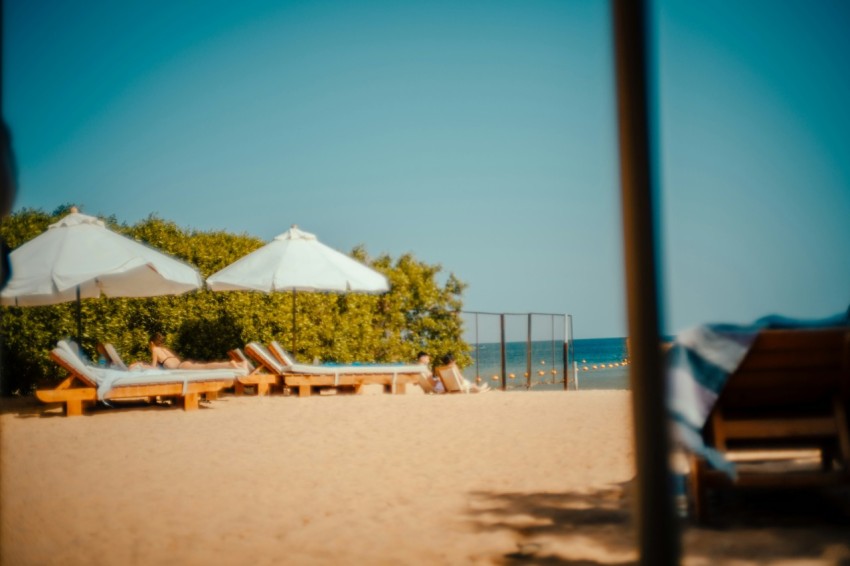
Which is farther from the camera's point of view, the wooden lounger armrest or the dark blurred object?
the wooden lounger armrest

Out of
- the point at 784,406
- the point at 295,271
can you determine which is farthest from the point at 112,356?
the point at 784,406

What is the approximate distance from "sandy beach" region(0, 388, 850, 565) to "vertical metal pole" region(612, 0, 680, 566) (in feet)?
8.75

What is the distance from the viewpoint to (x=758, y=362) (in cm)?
395

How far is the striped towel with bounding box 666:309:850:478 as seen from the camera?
3.73 m

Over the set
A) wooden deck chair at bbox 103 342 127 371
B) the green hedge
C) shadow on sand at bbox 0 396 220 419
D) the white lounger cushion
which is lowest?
shadow on sand at bbox 0 396 220 419

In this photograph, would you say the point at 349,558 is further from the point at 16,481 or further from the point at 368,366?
the point at 368,366

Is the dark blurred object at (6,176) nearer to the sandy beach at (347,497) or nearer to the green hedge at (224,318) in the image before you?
the sandy beach at (347,497)

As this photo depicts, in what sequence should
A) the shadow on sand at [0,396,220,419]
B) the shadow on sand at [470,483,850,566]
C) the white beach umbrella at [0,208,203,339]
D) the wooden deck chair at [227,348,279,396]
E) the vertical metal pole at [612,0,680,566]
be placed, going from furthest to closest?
1. the wooden deck chair at [227,348,279,396]
2. the shadow on sand at [0,396,220,419]
3. the white beach umbrella at [0,208,203,339]
4. the shadow on sand at [470,483,850,566]
5. the vertical metal pole at [612,0,680,566]

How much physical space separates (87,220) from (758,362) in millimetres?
9711

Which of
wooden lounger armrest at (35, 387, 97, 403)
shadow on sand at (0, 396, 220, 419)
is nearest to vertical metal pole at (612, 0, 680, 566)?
wooden lounger armrest at (35, 387, 97, 403)

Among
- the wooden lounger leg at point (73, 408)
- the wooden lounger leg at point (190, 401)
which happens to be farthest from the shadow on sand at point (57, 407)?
the wooden lounger leg at point (190, 401)

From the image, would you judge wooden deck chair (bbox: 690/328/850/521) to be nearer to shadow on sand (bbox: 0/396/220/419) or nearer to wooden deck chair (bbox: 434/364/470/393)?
shadow on sand (bbox: 0/396/220/419)

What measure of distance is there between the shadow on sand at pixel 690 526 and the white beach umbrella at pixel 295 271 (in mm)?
8005

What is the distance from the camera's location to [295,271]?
1255 cm
